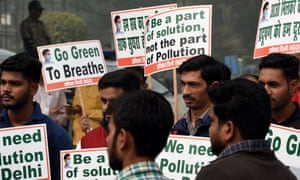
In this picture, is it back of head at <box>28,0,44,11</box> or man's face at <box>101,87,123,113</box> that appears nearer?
man's face at <box>101,87,123,113</box>

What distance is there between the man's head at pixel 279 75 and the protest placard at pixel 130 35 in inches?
95.6

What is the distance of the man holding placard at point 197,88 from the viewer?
6617 millimetres

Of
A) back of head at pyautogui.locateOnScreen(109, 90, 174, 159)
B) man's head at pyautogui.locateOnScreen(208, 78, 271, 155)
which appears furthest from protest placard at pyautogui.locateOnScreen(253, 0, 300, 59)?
back of head at pyautogui.locateOnScreen(109, 90, 174, 159)

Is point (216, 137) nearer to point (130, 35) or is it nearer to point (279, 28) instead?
point (279, 28)

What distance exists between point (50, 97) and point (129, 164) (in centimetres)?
705

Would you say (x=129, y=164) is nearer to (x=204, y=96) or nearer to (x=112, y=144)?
(x=112, y=144)

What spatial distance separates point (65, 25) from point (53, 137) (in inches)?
357

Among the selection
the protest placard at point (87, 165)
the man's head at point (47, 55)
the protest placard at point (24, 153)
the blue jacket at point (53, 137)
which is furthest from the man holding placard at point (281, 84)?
the man's head at point (47, 55)

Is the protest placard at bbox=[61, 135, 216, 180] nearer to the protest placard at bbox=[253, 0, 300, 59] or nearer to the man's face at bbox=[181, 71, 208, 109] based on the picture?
the man's face at bbox=[181, 71, 208, 109]

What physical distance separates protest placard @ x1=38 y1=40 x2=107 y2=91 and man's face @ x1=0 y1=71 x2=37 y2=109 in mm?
2111

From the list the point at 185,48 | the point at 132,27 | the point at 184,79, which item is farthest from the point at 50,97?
the point at 184,79

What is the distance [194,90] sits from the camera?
672 centimetres

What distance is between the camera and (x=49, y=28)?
15.6m

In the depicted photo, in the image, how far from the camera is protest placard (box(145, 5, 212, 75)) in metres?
7.62
